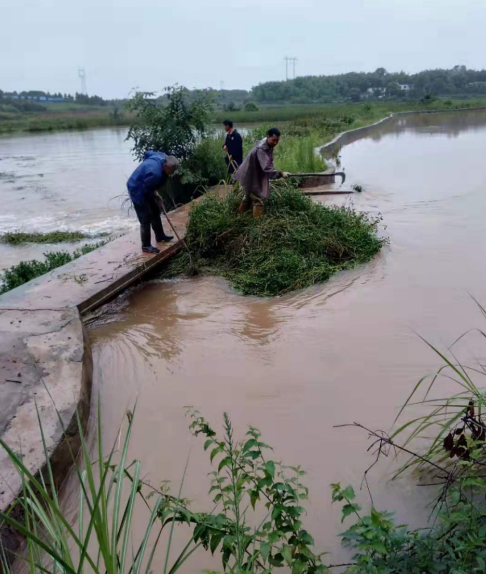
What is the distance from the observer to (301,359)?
4.39 metres

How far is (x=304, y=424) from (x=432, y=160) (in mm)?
13857

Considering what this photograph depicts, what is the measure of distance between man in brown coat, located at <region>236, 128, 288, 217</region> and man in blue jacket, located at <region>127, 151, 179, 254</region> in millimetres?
965

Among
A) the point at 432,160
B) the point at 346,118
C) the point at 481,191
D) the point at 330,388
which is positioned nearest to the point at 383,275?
the point at 330,388

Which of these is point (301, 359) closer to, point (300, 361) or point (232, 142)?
point (300, 361)

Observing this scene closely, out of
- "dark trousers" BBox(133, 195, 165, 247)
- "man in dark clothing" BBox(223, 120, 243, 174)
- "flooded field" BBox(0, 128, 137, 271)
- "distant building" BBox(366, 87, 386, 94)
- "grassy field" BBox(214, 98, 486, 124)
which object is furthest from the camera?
"distant building" BBox(366, 87, 386, 94)

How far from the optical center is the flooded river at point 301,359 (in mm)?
3174

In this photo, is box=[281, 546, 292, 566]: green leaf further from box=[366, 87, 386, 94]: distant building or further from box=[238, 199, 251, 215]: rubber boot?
box=[366, 87, 386, 94]: distant building

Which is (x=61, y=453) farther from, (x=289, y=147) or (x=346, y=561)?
(x=289, y=147)

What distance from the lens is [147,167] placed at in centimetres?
594

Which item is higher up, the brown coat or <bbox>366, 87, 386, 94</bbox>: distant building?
<bbox>366, 87, 386, 94</bbox>: distant building

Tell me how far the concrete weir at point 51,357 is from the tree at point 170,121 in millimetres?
3852

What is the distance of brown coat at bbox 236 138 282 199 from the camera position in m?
6.47

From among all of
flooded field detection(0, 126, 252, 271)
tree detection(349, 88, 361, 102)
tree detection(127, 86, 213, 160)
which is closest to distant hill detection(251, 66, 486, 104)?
tree detection(349, 88, 361, 102)

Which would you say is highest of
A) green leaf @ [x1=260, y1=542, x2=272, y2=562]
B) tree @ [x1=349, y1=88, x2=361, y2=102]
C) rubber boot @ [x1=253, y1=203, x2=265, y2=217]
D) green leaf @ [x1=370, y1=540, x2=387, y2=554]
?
tree @ [x1=349, y1=88, x2=361, y2=102]
